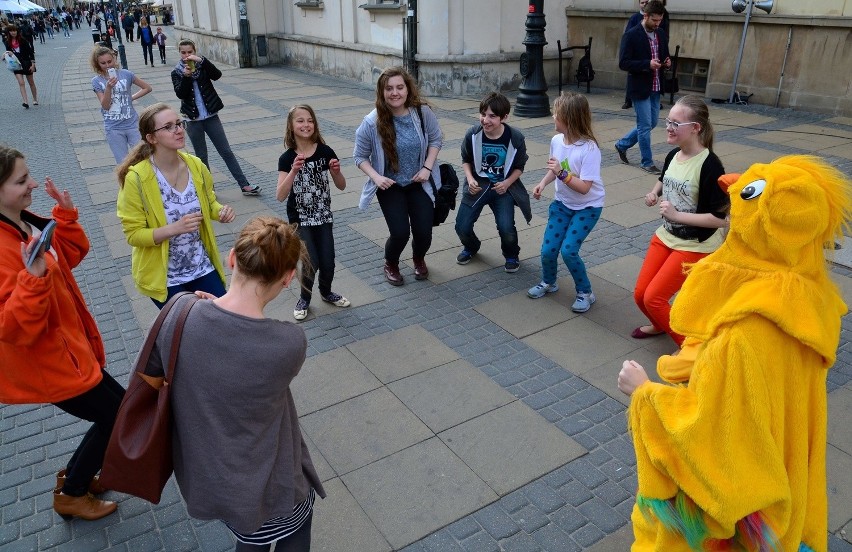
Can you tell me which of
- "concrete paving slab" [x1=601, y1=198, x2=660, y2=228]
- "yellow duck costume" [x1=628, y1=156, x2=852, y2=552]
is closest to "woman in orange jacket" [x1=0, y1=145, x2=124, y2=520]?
"yellow duck costume" [x1=628, y1=156, x2=852, y2=552]

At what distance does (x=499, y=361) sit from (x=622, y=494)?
1405 mm

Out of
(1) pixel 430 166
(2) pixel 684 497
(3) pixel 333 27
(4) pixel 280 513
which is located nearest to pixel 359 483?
(4) pixel 280 513

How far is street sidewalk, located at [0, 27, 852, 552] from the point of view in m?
3.08

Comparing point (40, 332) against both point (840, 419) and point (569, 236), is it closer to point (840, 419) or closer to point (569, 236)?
point (569, 236)

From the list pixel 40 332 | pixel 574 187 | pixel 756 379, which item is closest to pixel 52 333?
pixel 40 332

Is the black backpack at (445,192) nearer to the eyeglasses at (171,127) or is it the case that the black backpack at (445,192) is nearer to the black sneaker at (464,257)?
the black sneaker at (464,257)

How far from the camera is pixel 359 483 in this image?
3.38 meters

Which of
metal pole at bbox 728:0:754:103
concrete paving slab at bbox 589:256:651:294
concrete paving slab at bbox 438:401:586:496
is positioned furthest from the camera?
metal pole at bbox 728:0:754:103

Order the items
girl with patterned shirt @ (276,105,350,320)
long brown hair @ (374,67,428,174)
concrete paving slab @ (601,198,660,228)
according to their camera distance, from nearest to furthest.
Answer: girl with patterned shirt @ (276,105,350,320) < long brown hair @ (374,67,428,174) < concrete paving slab @ (601,198,660,228)

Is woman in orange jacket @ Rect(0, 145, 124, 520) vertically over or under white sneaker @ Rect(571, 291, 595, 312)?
over

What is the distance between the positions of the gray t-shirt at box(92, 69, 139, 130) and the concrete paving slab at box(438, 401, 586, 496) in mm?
5822

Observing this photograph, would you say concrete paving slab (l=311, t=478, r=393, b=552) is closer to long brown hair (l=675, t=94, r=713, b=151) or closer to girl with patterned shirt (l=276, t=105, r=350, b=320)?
girl with patterned shirt (l=276, t=105, r=350, b=320)

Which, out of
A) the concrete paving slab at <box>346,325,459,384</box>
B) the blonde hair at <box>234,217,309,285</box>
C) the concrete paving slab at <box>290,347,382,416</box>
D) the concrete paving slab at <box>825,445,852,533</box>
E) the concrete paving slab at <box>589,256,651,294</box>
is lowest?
the concrete paving slab at <box>290,347,382,416</box>

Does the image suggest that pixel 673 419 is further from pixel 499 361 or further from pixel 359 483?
pixel 499 361
